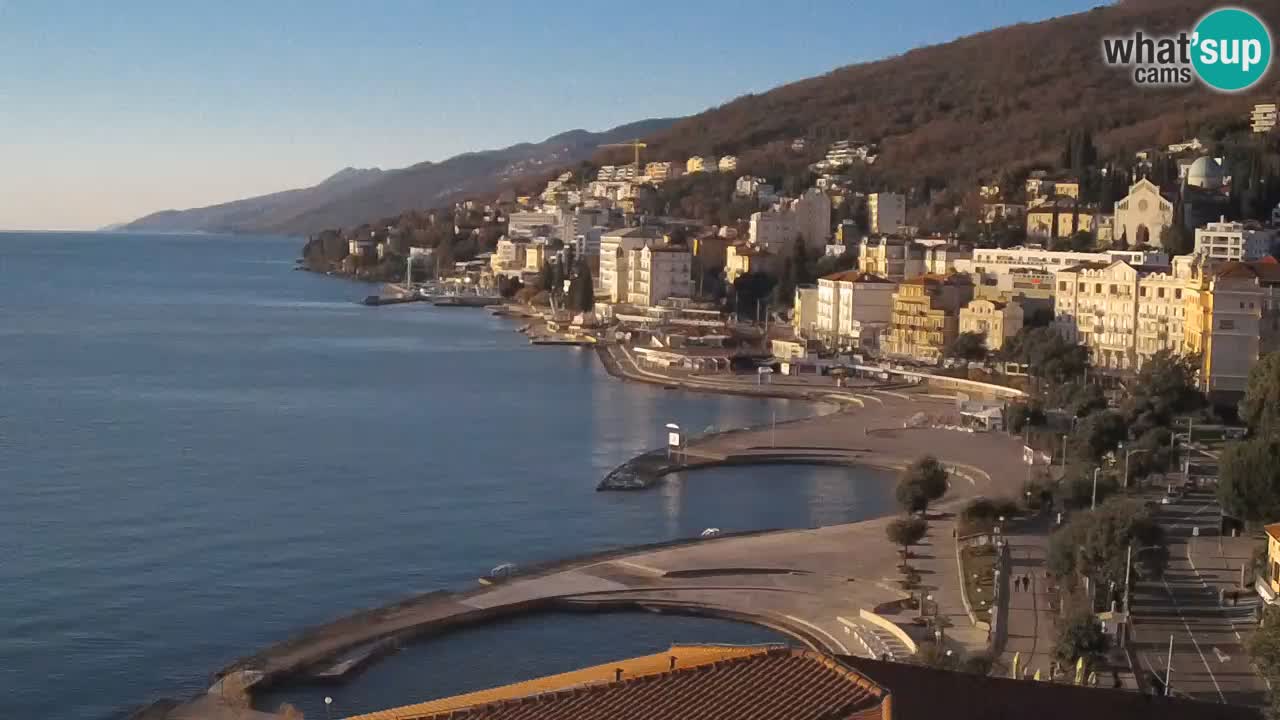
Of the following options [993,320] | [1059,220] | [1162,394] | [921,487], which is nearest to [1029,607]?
[921,487]

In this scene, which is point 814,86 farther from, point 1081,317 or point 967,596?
point 967,596

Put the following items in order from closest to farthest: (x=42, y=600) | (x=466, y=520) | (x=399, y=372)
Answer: (x=42, y=600), (x=466, y=520), (x=399, y=372)

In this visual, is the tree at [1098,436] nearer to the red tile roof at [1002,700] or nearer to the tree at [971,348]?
the tree at [971,348]

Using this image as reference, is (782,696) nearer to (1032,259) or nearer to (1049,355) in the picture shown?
(1049,355)

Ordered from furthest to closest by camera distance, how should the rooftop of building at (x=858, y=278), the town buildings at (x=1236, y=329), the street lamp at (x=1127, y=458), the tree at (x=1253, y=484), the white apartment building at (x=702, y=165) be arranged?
the white apartment building at (x=702, y=165) → the rooftop of building at (x=858, y=278) → the town buildings at (x=1236, y=329) → the street lamp at (x=1127, y=458) → the tree at (x=1253, y=484)

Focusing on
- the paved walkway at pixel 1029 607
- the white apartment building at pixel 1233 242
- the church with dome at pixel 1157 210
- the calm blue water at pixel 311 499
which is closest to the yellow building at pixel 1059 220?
Result: the church with dome at pixel 1157 210

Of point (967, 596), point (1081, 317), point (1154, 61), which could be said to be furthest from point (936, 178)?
point (967, 596)

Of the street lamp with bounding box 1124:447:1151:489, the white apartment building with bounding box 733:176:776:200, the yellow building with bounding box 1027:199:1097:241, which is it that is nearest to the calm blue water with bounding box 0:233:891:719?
the street lamp with bounding box 1124:447:1151:489
